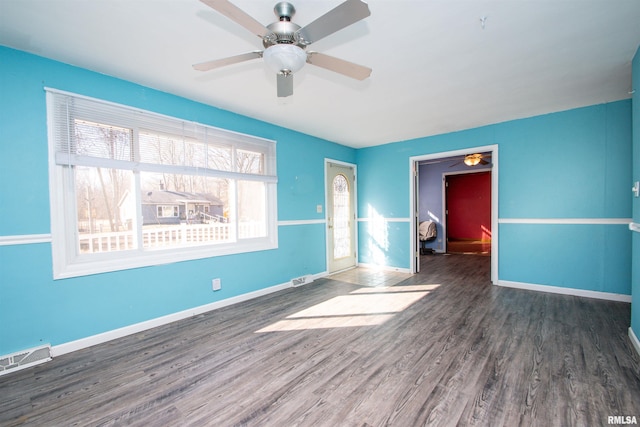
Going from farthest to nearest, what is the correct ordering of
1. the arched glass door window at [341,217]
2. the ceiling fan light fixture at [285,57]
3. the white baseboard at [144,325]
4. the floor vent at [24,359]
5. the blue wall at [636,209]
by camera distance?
the arched glass door window at [341,217] → the white baseboard at [144,325] → the blue wall at [636,209] → the floor vent at [24,359] → the ceiling fan light fixture at [285,57]

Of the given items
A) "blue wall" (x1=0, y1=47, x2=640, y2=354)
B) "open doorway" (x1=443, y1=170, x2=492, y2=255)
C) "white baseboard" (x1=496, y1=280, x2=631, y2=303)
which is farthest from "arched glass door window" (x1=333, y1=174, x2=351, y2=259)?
"open doorway" (x1=443, y1=170, x2=492, y2=255)

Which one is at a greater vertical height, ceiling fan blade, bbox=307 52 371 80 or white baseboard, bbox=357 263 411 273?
ceiling fan blade, bbox=307 52 371 80

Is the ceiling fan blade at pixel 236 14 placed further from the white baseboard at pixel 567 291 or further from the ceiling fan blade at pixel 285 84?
the white baseboard at pixel 567 291

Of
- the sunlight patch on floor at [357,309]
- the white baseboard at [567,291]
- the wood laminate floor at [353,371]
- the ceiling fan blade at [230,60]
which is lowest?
the sunlight patch on floor at [357,309]

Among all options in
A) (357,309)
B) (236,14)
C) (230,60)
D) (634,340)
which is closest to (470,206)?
(634,340)

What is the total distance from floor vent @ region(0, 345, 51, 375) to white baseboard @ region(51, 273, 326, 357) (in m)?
0.06

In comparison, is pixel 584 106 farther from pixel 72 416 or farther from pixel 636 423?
pixel 72 416

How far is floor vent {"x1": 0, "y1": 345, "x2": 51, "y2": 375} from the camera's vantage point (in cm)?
213

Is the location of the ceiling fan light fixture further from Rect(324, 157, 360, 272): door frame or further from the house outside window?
Rect(324, 157, 360, 272): door frame

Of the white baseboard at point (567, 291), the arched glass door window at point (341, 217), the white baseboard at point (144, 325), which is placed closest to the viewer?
the white baseboard at point (144, 325)

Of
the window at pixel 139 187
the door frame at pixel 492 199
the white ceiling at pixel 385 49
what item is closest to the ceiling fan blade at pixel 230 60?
the white ceiling at pixel 385 49

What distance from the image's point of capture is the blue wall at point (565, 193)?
136 inches

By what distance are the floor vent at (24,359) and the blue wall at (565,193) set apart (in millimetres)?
5589

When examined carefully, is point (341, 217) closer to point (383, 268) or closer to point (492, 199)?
point (383, 268)
